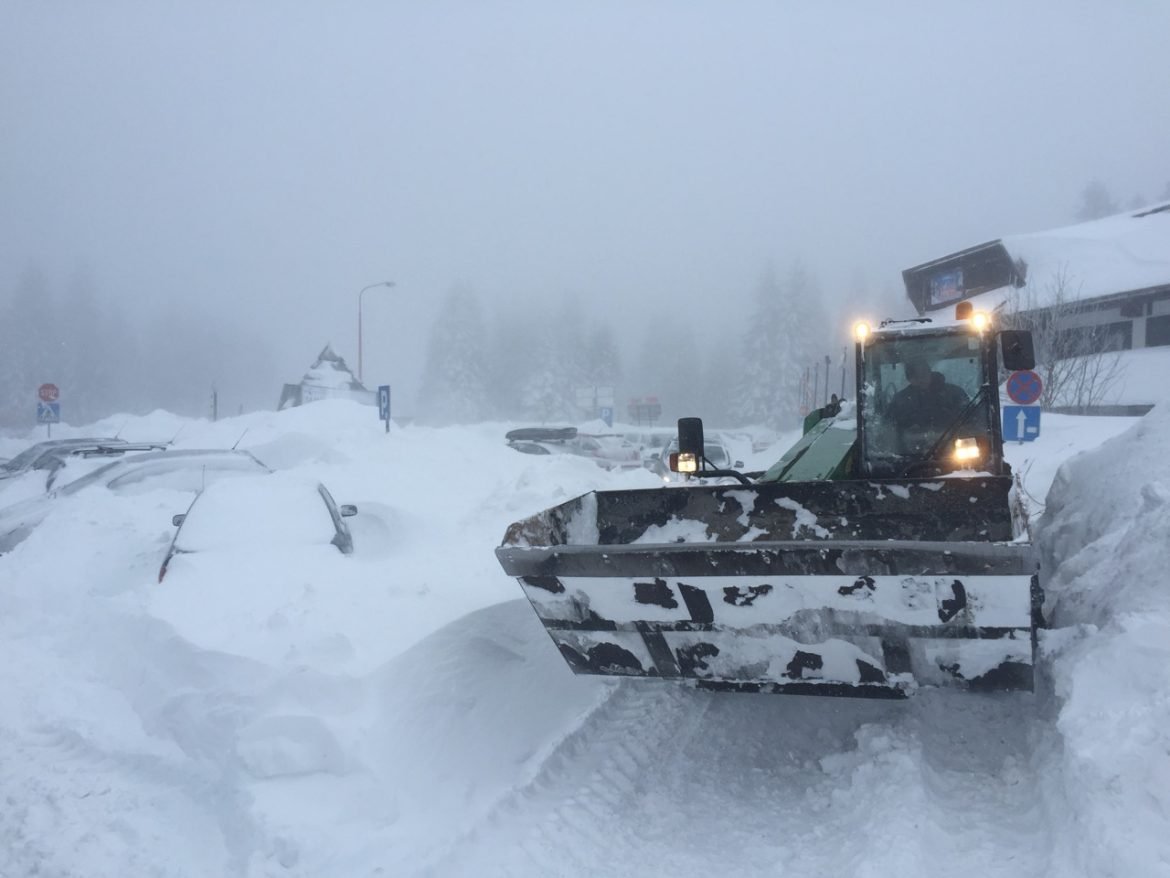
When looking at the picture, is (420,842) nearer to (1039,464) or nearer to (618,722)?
(618,722)

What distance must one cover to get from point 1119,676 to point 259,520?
6.92 metres

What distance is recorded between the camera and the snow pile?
3.10 metres

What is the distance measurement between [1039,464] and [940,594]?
30.6 ft

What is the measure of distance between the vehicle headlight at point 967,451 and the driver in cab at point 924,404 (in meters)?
0.22

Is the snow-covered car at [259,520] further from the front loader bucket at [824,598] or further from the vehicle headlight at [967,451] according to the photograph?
the vehicle headlight at [967,451]

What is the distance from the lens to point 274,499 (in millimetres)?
8656

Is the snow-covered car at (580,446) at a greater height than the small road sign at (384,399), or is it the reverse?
the small road sign at (384,399)

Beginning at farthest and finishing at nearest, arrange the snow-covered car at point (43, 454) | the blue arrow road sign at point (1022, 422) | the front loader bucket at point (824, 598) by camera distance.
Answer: the snow-covered car at point (43, 454)
the blue arrow road sign at point (1022, 422)
the front loader bucket at point (824, 598)

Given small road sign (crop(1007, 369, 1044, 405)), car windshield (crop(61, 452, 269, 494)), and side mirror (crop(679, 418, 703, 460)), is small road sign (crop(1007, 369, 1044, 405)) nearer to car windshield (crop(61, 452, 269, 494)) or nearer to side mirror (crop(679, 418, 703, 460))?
side mirror (crop(679, 418, 703, 460))

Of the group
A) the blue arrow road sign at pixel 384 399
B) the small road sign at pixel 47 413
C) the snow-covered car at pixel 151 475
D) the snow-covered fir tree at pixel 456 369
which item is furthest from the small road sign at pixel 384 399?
the snow-covered fir tree at pixel 456 369

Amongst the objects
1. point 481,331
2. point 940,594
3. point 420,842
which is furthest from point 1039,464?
point 481,331

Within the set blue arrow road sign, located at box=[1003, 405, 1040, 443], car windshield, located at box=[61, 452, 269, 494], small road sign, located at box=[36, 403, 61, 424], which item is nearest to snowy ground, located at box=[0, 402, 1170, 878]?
car windshield, located at box=[61, 452, 269, 494]

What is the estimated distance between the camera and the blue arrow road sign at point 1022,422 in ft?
43.7

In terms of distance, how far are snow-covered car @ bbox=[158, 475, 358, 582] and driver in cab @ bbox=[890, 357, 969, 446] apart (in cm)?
509
